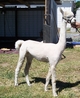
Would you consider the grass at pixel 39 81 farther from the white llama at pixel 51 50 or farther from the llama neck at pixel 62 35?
the llama neck at pixel 62 35

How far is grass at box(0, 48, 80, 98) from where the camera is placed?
5.28m

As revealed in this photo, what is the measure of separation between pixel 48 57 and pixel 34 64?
3.06 meters

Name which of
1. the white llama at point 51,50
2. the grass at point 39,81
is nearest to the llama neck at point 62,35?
the white llama at point 51,50

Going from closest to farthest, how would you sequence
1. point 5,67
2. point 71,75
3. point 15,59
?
1. point 71,75
2. point 5,67
3. point 15,59

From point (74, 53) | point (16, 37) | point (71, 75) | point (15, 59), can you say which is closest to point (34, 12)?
point (16, 37)

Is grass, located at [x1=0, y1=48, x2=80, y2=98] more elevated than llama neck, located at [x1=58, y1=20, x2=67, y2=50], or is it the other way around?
llama neck, located at [x1=58, y1=20, x2=67, y2=50]

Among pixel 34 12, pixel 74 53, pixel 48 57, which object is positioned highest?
pixel 34 12

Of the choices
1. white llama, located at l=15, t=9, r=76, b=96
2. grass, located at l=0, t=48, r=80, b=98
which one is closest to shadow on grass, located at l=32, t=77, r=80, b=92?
→ grass, located at l=0, t=48, r=80, b=98

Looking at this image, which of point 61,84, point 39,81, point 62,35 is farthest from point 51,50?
point 39,81

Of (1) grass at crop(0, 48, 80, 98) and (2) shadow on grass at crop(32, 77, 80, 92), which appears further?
(2) shadow on grass at crop(32, 77, 80, 92)

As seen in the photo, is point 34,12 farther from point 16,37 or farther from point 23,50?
point 23,50

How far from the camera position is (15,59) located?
909 centimetres

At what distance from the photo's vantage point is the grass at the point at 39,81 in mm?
5284

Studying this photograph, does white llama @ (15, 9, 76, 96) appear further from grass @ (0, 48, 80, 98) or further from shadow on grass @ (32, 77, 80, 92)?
shadow on grass @ (32, 77, 80, 92)
